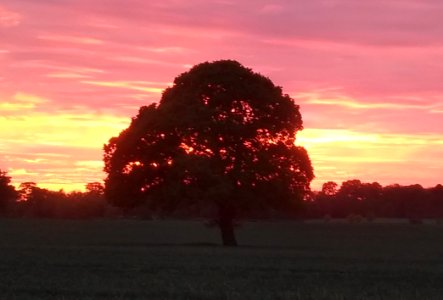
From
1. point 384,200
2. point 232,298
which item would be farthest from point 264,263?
point 384,200

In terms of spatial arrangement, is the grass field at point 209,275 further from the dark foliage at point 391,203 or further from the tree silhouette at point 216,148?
the dark foliage at point 391,203

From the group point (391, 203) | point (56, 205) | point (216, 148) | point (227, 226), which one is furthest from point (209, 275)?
point (391, 203)

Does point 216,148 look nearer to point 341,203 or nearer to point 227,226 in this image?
point 227,226

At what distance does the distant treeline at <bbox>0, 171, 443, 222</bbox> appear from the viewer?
496 ft

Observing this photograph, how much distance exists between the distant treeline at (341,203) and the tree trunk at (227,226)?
81.3 meters

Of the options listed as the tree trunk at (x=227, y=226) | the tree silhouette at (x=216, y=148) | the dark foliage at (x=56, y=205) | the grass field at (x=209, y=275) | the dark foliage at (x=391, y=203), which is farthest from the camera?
the dark foliage at (x=391, y=203)

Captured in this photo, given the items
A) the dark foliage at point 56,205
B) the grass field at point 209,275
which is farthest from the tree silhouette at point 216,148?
the dark foliage at point 56,205

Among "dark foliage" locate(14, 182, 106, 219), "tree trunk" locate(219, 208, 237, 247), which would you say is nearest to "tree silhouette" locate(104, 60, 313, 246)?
"tree trunk" locate(219, 208, 237, 247)

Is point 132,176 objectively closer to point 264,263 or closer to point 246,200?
point 246,200

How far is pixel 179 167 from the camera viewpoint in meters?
59.4

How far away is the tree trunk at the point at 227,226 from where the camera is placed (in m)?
63.2

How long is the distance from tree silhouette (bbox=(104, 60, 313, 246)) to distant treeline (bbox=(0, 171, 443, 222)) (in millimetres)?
82208

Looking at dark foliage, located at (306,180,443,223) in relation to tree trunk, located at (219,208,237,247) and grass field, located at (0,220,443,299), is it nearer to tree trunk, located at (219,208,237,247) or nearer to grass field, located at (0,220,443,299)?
tree trunk, located at (219,208,237,247)

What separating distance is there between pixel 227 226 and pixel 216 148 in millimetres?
5331
